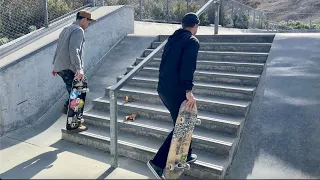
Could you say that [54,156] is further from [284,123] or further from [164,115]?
[284,123]

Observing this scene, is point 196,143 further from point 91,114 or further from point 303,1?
point 303,1

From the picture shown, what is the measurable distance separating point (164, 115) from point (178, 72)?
1.48 meters

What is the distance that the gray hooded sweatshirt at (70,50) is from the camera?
14.5 feet

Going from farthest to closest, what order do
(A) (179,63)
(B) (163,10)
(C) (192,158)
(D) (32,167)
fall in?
(B) (163,10), (D) (32,167), (C) (192,158), (A) (179,63)

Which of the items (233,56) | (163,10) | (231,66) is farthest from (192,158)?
(163,10)

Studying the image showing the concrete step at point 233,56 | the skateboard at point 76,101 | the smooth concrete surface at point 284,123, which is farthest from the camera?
the concrete step at point 233,56

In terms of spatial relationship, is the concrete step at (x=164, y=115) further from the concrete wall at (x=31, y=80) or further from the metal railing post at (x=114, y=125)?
the metal railing post at (x=114, y=125)

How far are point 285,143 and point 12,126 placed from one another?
4.16m

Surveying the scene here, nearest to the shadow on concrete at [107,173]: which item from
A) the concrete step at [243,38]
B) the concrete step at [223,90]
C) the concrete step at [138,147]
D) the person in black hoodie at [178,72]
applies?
the concrete step at [138,147]

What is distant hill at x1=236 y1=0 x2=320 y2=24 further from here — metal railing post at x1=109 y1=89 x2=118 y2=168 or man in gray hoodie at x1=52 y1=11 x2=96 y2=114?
metal railing post at x1=109 y1=89 x2=118 y2=168

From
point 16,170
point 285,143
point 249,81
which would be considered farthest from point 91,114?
point 285,143

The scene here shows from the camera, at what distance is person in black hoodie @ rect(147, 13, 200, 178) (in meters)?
3.22

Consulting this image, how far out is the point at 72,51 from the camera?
4.43m

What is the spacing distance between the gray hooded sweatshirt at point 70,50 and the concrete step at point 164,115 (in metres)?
1.07
